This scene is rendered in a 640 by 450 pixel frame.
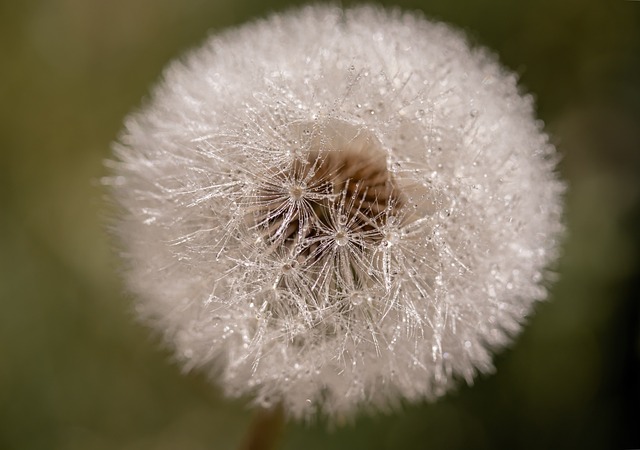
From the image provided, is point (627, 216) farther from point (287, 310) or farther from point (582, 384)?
point (287, 310)

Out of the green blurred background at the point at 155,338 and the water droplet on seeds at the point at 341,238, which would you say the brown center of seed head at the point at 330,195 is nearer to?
the water droplet on seeds at the point at 341,238

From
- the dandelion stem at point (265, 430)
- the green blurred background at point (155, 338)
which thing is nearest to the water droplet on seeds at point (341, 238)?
the dandelion stem at point (265, 430)

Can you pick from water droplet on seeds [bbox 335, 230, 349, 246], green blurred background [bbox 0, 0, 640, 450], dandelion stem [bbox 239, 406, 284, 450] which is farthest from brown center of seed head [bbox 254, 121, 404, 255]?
green blurred background [bbox 0, 0, 640, 450]

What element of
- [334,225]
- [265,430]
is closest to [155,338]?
[265,430]

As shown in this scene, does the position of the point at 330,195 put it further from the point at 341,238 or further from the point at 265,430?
the point at 265,430

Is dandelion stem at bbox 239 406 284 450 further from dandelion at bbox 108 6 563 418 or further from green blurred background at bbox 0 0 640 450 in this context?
green blurred background at bbox 0 0 640 450

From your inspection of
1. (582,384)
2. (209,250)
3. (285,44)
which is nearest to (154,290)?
(209,250)

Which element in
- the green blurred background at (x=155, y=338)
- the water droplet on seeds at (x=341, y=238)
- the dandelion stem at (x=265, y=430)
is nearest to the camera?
the water droplet on seeds at (x=341, y=238)
